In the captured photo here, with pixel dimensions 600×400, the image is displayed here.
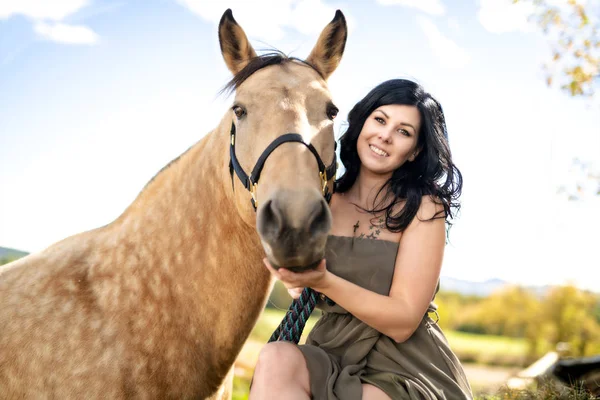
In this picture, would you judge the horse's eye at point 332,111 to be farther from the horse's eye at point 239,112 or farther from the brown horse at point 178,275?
the horse's eye at point 239,112

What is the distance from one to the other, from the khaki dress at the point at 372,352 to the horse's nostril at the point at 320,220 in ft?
2.01

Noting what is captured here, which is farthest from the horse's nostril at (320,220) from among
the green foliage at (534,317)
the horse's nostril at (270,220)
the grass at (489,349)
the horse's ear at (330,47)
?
the grass at (489,349)

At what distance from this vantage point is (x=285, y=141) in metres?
2.20

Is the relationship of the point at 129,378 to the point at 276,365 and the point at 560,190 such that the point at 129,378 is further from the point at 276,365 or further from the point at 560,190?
the point at 560,190

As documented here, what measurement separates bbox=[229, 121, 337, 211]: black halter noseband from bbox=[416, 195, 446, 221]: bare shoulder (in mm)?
456

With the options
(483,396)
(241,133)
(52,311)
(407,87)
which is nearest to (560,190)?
(483,396)

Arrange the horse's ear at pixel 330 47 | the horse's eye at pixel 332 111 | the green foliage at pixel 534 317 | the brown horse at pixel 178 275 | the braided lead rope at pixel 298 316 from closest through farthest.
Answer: the brown horse at pixel 178 275 < the horse's eye at pixel 332 111 < the braided lead rope at pixel 298 316 < the horse's ear at pixel 330 47 < the green foliage at pixel 534 317

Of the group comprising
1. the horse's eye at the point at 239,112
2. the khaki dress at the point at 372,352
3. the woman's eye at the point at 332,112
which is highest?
the woman's eye at the point at 332,112

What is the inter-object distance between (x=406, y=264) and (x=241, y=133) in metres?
0.99

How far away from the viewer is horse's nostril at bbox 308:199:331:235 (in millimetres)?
1890

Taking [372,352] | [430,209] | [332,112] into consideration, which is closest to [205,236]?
[332,112]

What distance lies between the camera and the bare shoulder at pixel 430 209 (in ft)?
8.13

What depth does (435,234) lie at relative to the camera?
2.46m

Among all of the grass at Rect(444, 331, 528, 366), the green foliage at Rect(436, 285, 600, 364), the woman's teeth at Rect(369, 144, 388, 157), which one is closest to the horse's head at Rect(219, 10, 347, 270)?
the woman's teeth at Rect(369, 144, 388, 157)
